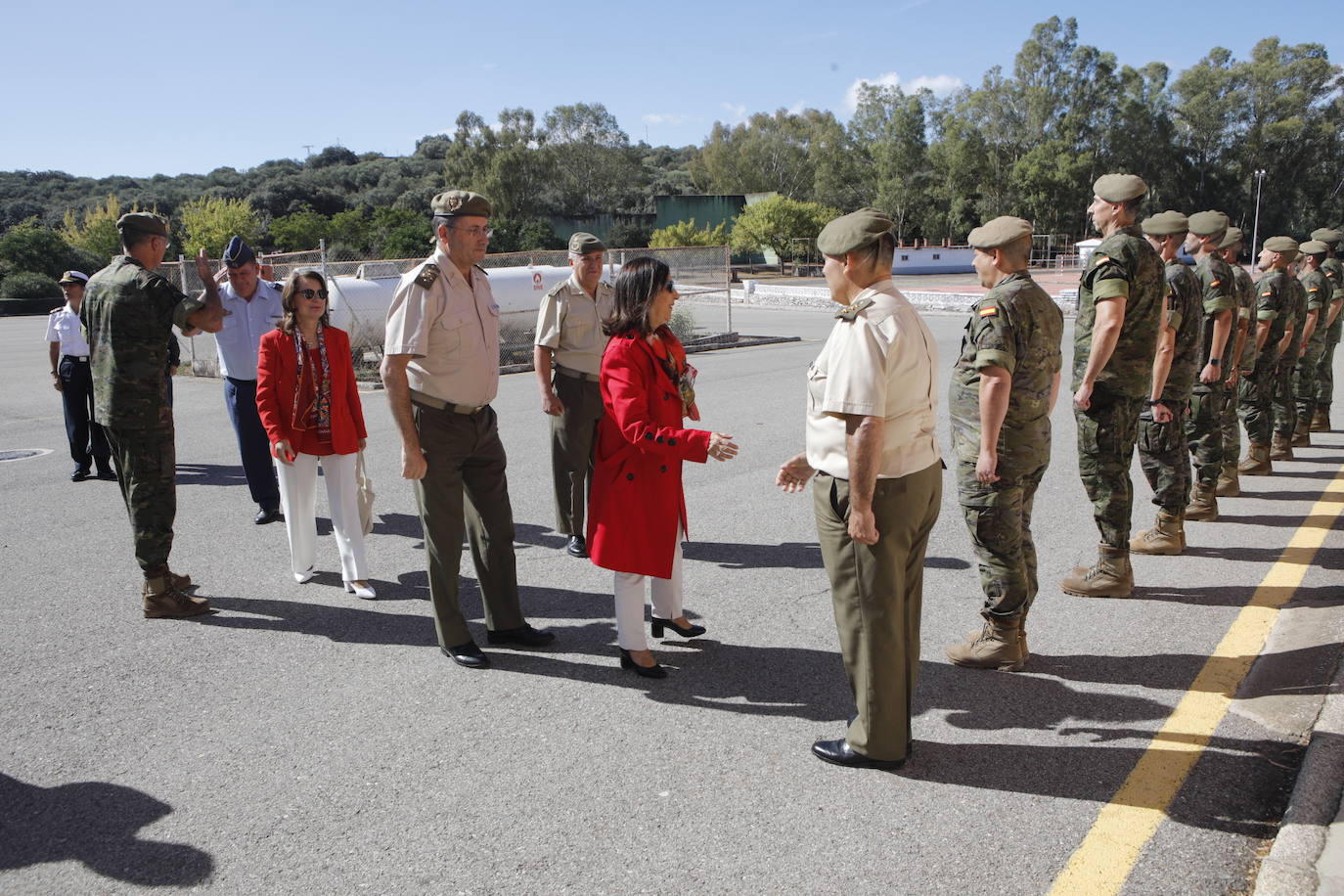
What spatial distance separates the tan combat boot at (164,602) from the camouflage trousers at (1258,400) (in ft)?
25.9

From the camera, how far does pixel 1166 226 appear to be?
5.73 metres

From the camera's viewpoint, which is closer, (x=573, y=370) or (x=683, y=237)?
(x=573, y=370)

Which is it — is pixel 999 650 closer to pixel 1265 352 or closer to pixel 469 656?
pixel 469 656

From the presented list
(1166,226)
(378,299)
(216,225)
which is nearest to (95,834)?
(1166,226)

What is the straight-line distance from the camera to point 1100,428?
16.8ft

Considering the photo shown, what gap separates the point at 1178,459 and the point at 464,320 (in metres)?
4.27

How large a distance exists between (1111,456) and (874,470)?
2629 millimetres

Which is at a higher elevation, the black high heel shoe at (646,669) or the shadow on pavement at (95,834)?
the black high heel shoe at (646,669)

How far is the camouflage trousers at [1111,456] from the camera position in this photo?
508 cm

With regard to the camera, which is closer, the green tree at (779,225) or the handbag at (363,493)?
the handbag at (363,493)

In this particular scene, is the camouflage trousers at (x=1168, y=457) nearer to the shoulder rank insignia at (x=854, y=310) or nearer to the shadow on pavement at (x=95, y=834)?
the shoulder rank insignia at (x=854, y=310)

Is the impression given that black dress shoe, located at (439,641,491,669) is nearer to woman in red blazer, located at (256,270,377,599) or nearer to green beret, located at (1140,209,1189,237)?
woman in red blazer, located at (256,270,377,599)

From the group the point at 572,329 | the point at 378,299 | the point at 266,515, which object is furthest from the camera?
the point at 378,299

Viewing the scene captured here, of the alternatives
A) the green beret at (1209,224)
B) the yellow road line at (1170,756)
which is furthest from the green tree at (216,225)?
the yellow road line at (1170,756)
